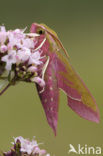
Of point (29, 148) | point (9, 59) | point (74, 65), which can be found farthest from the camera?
point (74, 65)

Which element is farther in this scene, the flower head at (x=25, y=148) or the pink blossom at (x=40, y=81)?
the flower head at (x=25, y=148)

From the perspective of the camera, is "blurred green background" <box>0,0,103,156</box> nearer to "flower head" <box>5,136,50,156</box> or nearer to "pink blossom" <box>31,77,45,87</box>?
"flower head" <box>5,136,50,156</box>

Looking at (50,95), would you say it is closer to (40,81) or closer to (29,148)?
(40,81)

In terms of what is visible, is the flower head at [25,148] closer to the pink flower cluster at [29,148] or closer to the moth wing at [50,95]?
the pink flower cluster at [29,148]

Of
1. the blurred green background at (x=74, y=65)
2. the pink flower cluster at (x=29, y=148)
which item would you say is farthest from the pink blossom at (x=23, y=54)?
the blurred green background at (x=74, y=65)

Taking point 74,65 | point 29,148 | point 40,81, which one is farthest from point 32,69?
point 74,65

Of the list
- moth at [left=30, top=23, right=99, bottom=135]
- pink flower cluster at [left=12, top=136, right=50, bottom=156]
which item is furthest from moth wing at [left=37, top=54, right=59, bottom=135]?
pink flower cluster at [left=12, top=136, right=50, bottom=156]
